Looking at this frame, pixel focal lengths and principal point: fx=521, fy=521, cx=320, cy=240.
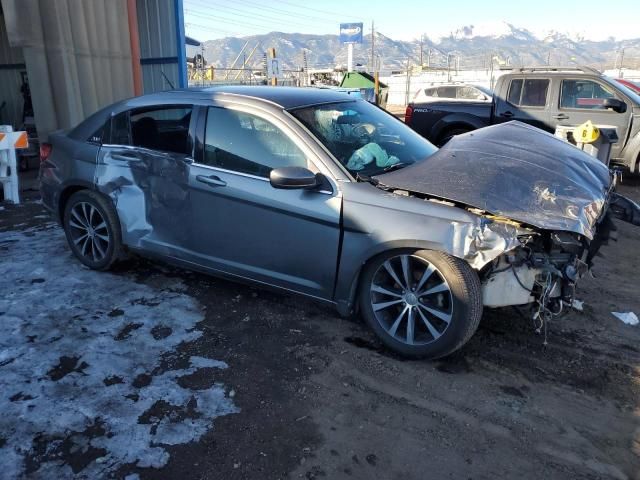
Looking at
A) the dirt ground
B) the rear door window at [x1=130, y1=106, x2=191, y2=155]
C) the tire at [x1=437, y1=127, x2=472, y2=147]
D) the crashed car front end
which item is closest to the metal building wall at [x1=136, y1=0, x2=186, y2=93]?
the tire at [x1=437, y1=127, x2=472, y2=147]

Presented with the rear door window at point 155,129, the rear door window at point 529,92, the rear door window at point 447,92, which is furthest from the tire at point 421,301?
the rear door window at point 447,92

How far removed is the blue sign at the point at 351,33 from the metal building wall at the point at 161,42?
53.4ft

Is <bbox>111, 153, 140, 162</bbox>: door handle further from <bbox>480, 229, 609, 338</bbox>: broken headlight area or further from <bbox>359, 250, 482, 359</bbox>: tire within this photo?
<bbox>480, 229, 609, 338</bbox>: broken headlight area

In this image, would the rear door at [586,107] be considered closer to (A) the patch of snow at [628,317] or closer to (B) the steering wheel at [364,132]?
(A) the patch of snow at [628,317]

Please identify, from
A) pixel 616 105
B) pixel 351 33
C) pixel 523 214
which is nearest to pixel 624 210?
pixel 523 214

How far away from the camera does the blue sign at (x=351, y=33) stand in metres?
27.1

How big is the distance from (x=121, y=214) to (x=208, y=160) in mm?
1066

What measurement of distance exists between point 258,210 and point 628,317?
2.89 m

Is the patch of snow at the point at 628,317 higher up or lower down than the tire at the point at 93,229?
lower down

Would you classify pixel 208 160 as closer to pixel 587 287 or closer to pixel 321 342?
pixel 321 342

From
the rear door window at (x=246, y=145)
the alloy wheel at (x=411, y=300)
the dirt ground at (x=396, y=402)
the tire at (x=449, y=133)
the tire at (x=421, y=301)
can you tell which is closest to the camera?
the dirt ground at (x=396, y=402)

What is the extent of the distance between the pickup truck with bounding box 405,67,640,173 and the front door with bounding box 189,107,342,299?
17.9 ft

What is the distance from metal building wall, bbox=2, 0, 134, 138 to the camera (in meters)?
8.73

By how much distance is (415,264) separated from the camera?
326 centimetres
